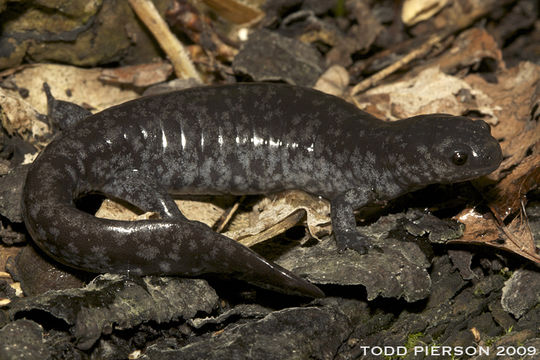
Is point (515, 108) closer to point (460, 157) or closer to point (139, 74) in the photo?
point (460, 157)

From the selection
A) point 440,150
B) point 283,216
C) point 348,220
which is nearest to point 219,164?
point 283,216

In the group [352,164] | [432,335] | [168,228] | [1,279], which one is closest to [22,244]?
[1,279]

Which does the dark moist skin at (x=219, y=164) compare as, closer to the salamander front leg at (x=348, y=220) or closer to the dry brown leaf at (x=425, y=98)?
the salamander front leg at (x=348, y=220)

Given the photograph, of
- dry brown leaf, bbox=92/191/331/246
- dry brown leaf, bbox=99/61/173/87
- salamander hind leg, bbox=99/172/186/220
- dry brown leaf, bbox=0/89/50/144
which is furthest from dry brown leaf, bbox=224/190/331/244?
dry brown leaf, bbox=0/89/50/144

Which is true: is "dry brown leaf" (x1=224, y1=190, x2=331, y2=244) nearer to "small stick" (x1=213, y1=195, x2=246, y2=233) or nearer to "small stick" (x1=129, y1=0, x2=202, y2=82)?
"small stick" (x1=213, y1=195, x2=246, y2=233)

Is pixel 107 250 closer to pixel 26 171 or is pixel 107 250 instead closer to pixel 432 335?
pixel 26 171

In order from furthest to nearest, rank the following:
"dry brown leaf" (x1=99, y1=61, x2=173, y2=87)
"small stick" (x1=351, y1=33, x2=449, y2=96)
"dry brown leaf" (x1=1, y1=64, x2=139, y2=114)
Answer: "small stick" (x1=351, y1=33, x2=449, y2=96) → "dry brown leaf" (x1=99, y1=61, x2=173, y2=87) → "dry brown leaf" (x1=1, y1=64, x2=139, y2=114)
